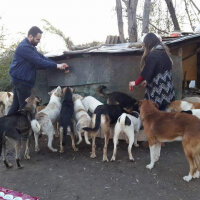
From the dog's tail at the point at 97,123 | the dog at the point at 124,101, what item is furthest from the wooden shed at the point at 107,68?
the dog's tail at the point at 97,123

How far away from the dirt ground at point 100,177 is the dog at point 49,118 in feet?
1.59

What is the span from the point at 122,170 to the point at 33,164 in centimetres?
187

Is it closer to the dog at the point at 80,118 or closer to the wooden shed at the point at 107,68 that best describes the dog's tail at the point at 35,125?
the dog at the point at 80,118

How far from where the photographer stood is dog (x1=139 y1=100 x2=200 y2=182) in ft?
12.7

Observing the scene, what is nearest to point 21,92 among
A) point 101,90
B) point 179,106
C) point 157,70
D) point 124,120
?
point 101,90

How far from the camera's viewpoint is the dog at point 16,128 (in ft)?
15.1

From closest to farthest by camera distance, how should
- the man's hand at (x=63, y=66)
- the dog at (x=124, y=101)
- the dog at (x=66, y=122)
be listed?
1. the dog at (x=66, y=122)
2. the dog at (x=124, y=101)
3. the man's hand at (x=63, y=66)

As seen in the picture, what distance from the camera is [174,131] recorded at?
4.16m

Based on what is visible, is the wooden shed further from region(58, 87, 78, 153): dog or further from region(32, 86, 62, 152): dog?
region(58, 87, 78, 153): dog

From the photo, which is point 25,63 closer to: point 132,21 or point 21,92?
point 21,92

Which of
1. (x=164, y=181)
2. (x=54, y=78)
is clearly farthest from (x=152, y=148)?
(x=54, y=78)

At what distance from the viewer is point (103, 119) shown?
5.03m

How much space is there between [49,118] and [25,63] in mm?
1464

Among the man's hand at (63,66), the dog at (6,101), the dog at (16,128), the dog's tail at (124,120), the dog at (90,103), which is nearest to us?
the dog at (16,128)
